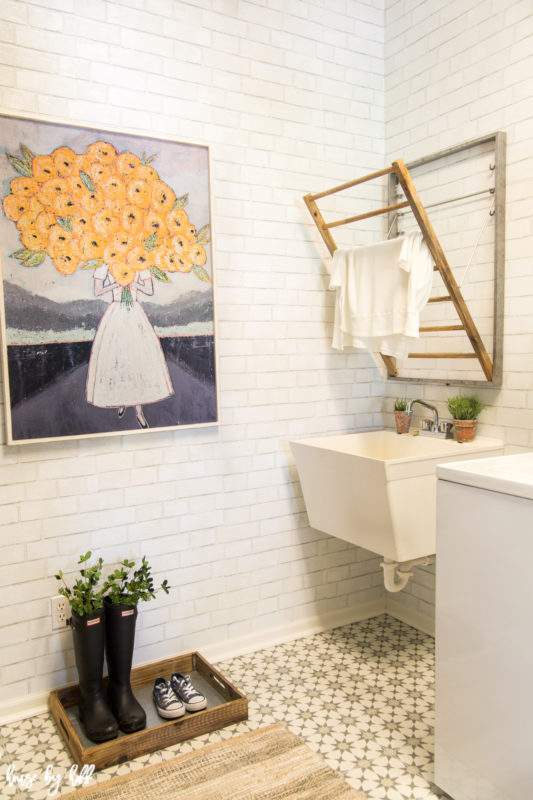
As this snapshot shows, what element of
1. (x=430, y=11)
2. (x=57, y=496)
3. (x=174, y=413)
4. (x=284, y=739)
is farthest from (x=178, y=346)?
(x=430, y=11)

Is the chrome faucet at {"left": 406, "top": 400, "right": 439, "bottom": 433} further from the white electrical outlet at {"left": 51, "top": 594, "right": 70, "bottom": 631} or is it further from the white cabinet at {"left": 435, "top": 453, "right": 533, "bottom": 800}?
the white electrical outlet at {"left": 51, "top": 594, "right": 70, "bottom": 631}

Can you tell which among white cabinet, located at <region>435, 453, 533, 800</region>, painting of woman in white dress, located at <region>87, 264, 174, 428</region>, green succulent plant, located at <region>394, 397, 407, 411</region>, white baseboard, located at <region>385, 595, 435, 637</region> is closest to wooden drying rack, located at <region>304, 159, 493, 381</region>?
green succulent plant, located at <region>394, 397, 407, 411</region>

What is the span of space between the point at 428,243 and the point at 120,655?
177 cm

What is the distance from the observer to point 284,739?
2.00 meters

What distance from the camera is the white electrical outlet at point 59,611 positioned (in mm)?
2189

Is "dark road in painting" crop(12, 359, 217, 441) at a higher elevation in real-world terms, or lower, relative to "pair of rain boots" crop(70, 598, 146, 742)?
higher

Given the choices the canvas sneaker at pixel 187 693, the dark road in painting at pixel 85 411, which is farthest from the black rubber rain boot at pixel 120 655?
the dark road in painting at pixel 85 411

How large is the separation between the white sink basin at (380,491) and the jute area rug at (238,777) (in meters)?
0.71

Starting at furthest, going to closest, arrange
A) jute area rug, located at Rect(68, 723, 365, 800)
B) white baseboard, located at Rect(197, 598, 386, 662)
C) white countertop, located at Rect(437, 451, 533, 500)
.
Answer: white baseboard, located at Rect(197, 598, 386, 662) < jute area rug, located at Rect(68, 723, 365, 800) < white countertop, located at Rect(437, 451, 533, 500)

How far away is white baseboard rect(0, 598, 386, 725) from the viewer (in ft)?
7.04

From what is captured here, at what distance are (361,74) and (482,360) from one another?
4.77 ft

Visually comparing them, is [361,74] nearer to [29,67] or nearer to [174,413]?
[29,67]

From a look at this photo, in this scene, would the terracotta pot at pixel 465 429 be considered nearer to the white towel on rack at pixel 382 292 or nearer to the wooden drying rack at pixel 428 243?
the wooden drying rack at pixel 428 243

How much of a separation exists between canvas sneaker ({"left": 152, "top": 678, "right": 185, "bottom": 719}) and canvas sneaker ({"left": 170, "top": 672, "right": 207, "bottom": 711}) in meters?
0.02
